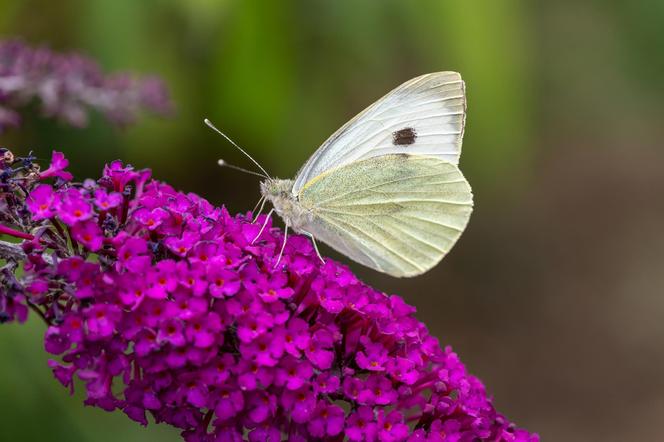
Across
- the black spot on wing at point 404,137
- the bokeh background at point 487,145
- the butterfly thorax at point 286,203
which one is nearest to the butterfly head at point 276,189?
the butterfly thorax at point 286,203

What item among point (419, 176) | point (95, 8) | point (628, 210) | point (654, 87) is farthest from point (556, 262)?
point (95, 8)

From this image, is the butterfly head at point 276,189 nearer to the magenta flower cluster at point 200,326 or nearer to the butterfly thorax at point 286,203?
the butterfly thorax at point 286,203

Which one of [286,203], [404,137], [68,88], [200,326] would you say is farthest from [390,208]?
[68,88]

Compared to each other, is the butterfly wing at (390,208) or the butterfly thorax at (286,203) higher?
the butterfly wing at (390,208)

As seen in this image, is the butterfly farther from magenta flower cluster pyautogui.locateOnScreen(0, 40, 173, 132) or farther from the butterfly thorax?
magenta flower cluster pyautogui.locateOnScreen(0, 40, 173, 132)

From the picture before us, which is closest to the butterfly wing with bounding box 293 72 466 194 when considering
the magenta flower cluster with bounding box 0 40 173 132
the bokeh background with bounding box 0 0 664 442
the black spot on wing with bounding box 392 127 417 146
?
the black spot on wing with bounding box 392 127 417 146

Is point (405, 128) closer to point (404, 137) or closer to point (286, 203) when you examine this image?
point (404, 137)
